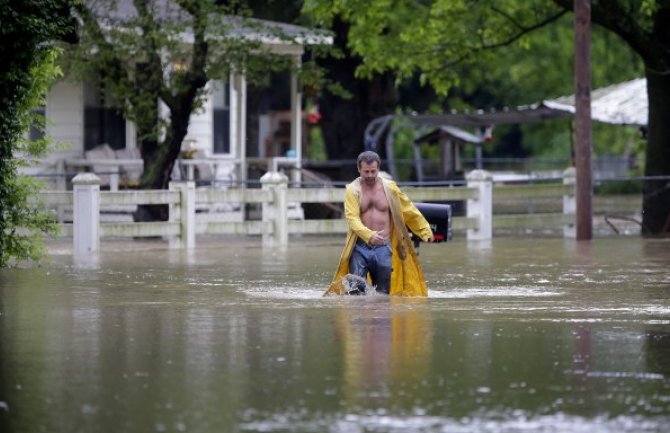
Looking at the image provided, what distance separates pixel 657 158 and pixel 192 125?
30.8ft

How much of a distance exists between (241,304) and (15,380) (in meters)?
5.67

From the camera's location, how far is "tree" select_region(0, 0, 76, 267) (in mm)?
17844

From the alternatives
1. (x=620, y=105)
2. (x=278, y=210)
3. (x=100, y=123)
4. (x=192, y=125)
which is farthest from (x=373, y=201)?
(x=620, y=105)

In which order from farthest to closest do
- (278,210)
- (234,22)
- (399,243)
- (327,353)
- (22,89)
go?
1. (234,22)
2. (278,210)
3. (22,89)
4. (399,243)
5. (327,353)

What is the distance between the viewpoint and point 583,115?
29.2 meters

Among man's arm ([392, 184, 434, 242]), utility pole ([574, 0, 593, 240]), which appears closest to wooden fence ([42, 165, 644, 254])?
utility pole ([574, 0, 593, 240])

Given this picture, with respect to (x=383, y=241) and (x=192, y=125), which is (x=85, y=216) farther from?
(x=383, y=241)

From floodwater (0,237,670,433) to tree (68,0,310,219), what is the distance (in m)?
8.29

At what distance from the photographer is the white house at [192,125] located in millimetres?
32094

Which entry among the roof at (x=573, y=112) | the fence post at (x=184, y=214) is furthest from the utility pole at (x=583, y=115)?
the roof at (x=573, y=112)

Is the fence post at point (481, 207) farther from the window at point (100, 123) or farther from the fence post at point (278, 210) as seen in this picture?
the window at point (100, 123)

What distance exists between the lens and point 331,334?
1341 cm

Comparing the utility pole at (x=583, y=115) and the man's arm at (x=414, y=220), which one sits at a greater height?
the utility pole at (x=583, y=115)

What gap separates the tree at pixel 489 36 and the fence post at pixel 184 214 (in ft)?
18.3
